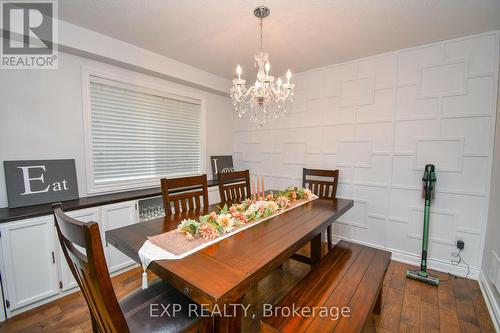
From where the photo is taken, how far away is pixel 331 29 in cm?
204

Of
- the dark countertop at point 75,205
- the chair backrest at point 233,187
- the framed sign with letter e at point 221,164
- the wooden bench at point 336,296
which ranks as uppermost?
the framed sign with letter e at point 221,164

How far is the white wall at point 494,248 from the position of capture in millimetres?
1685

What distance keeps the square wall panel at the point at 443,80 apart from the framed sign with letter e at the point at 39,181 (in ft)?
12.5

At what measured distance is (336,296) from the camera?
125 centimetres

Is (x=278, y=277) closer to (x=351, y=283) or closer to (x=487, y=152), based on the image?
(x=351, y=283)

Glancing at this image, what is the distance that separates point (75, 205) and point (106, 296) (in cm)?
158

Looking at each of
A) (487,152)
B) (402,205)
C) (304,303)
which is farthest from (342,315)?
(487,152)

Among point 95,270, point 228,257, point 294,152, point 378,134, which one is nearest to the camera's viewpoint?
point 95,270

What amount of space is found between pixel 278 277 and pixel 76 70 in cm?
298

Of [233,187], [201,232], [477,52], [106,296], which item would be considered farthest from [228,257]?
[477,52]

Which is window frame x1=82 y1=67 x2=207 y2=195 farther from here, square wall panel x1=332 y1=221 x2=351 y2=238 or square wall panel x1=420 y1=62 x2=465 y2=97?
square wall panel x1=420 y1=62 x2=465 y2=97

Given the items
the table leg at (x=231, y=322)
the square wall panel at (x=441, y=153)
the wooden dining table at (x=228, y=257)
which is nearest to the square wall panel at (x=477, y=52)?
the square wall panel at (x=441, y=153)

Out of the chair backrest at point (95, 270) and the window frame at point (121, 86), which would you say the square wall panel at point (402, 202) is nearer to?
the chair backrest at point (95, 270)

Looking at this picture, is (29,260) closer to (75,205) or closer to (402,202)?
(75,205)
